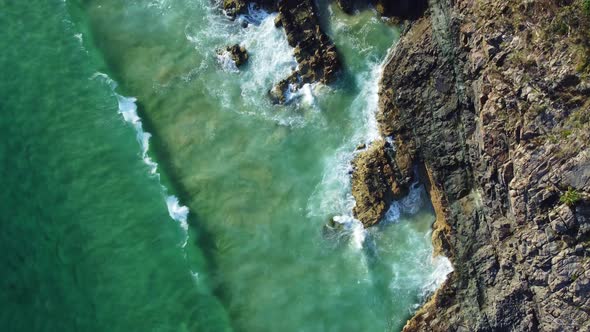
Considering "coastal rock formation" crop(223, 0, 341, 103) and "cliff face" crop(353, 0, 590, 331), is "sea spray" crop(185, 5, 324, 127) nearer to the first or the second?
"coastal rock formation" crop(223, 0, 341, 103)

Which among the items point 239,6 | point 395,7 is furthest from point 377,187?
point 239,6

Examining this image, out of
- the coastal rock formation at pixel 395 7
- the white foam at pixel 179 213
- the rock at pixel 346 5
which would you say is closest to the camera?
the white foam at pixel 179 213

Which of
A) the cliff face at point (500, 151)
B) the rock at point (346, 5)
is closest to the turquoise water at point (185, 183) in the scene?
the rock at point (346, 5)

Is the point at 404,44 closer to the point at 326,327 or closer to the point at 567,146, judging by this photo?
the point at 567,146

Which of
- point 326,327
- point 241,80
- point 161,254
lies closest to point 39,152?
point 161,254

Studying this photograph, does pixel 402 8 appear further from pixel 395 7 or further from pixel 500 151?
pixel 500 151

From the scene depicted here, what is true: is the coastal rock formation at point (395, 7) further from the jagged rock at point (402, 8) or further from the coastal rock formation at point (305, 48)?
the coastal rock formation at point (305, 48)
